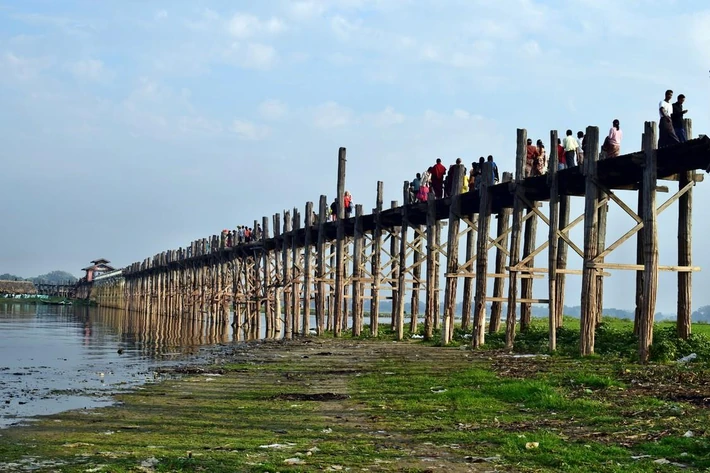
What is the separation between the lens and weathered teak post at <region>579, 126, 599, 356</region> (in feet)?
61.6

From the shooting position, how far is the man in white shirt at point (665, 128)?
57.9ft

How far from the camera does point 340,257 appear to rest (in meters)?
35.2

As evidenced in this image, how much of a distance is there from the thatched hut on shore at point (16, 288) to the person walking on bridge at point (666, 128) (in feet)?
410

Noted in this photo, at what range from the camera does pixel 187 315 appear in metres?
68.1

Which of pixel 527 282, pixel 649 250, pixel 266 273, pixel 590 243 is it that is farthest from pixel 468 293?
pixel 266 273

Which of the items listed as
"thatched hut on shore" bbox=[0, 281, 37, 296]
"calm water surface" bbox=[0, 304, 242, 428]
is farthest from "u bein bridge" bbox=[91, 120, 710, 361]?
"thatched hut on shore" bbox=[0, 281, 37, 296]

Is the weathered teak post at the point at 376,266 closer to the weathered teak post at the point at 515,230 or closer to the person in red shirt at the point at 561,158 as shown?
the weathered teak post at the point at 515,230

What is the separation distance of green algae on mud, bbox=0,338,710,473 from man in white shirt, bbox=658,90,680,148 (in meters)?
4.65

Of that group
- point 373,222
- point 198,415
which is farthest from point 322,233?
point 198,415

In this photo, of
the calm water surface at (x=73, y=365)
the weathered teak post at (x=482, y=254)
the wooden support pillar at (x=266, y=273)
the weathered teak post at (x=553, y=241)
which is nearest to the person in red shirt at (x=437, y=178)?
the weathered teak post at (x=482, y=254)

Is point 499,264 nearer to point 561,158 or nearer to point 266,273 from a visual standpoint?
Answer: point 561,158

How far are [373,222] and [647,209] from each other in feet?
57.2

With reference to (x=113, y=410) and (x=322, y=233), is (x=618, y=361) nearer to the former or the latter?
(x=113, y=410)

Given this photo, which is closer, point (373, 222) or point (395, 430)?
point (395, 430)
